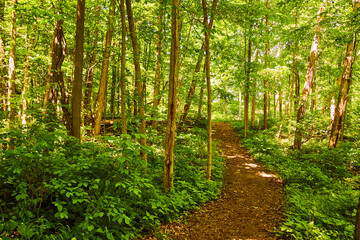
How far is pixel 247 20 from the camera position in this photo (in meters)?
6.58

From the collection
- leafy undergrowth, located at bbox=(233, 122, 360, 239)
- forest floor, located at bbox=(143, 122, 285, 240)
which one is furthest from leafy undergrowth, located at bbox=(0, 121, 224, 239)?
leafy undergrowth, located at bbox=(233, 122, 360, 239)

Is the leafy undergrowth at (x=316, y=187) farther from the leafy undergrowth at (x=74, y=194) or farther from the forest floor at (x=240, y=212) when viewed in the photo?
the leafy undergrowth at (x=74, y=194)

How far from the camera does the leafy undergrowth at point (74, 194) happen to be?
2875mm

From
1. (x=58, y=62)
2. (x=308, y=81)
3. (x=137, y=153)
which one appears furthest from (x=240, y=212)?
(x=308, y=81)

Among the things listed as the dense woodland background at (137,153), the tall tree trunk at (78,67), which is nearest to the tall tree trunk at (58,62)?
the dense woodland background at (137,153)

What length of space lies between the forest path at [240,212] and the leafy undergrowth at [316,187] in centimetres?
43

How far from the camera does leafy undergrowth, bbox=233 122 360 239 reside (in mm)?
4191

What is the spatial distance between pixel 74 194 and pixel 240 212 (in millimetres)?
4400

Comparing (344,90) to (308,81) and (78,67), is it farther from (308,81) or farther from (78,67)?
(78,67)

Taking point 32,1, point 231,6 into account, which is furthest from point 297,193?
point 32,1

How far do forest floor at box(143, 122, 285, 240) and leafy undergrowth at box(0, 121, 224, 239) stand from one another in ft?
1.44

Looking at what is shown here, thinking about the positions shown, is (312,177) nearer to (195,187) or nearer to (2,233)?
(195,187)

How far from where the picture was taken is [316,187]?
6.71m

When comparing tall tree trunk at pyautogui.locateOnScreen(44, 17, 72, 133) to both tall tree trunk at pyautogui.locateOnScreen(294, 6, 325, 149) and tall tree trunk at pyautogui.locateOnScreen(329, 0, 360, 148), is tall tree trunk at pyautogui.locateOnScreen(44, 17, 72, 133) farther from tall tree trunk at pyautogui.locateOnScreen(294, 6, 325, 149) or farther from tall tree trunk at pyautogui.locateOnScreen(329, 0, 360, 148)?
tall tree trunk at pyautogui.locateOnScreen(329, 0, 360, 148)
